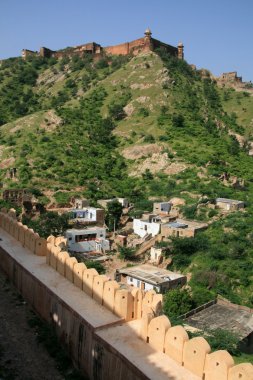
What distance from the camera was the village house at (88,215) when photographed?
3672 cm

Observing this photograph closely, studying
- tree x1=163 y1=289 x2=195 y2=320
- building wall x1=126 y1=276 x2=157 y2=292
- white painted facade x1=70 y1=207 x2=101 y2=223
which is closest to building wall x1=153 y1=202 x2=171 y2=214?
white painted facade x1=70 y1=207 x2=101 y2=223

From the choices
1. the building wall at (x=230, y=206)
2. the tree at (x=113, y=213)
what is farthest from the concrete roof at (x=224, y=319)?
the tree at (x=113, y=213)

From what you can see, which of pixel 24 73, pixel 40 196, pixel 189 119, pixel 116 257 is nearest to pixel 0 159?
pixel 40 196

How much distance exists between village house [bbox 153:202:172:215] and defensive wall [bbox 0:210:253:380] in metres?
27.5

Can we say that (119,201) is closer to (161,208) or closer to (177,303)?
(161,208)

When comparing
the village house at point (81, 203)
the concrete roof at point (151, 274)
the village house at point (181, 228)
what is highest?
the village house at point (81, 203)

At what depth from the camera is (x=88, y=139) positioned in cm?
5391

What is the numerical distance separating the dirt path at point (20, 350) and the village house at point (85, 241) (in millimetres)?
22324

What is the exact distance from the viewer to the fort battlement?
68.6 metres

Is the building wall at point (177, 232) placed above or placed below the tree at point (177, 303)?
above

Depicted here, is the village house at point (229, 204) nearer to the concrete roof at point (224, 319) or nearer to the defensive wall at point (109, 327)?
the concrete roof at point (224, 319)

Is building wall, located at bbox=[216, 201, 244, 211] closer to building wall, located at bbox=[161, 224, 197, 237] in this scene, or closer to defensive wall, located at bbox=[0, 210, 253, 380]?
building wall, located at bbox=[161, 224, 197, 237]

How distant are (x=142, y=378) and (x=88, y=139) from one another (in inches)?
1907

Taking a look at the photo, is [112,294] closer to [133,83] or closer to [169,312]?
[169,312]
